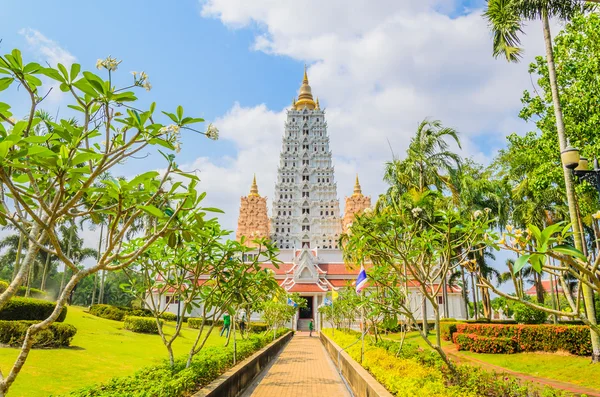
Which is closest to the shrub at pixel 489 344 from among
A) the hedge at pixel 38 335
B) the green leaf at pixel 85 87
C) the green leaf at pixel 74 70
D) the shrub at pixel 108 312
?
the hedge at pixel 38 335

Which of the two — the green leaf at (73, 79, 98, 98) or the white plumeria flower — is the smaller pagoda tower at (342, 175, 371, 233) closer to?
the white plumeria flower

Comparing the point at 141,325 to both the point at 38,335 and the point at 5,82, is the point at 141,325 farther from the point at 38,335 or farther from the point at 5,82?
the point at 5,82

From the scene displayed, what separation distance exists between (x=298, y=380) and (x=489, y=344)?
9.63m

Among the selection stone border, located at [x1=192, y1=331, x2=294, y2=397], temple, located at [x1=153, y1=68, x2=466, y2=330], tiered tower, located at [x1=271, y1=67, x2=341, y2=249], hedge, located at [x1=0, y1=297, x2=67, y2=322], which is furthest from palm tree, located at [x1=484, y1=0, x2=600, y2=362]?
tiered tower, located at [x1=271, y1=67, x2=341, y2=249]

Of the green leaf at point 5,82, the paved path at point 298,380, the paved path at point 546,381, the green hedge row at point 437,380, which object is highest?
the green leaf at point 5,82

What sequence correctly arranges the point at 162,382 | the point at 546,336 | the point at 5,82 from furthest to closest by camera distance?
the point at 546,336, the point at 162,382, the point at 5,82

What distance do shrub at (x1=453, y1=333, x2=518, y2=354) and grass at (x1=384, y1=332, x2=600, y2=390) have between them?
299 millimetres

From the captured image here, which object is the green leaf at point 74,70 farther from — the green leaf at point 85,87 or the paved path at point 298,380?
A: the paved path at point 298,380

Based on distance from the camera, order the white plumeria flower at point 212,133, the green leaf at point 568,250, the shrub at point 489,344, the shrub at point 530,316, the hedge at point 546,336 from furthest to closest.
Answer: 1. the shrub at point 530,316
2. the shrub at point 489,344
3. the hedge at point 546,336
4. the white plumeria flower at point 212,133
5. the green leaf at point 568,250

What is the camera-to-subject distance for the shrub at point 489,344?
54.0ft

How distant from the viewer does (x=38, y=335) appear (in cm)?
1295

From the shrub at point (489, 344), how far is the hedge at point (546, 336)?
0.33 m

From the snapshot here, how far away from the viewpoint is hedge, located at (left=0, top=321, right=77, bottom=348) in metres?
12.5

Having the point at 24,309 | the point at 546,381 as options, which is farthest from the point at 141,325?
the point at 546,381
